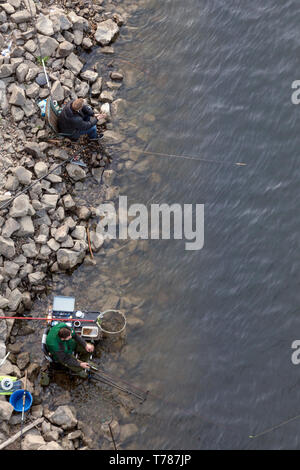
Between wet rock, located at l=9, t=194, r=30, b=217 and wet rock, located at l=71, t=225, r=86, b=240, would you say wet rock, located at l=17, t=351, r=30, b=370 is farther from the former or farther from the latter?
wet rock, located at l=9, t=194, r=30, b=217

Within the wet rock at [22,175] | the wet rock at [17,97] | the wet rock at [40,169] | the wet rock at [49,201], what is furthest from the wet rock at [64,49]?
the wet rock at [49,201]

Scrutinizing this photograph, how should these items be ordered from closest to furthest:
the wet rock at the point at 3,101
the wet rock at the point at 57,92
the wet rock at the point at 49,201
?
1. the wet rock at the point at 49,201
2. the wet rock at the point at 3,101
3. the wet rock at the point at 57,92

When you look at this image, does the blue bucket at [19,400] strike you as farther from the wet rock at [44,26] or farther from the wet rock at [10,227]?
the wet rock at [44,26]

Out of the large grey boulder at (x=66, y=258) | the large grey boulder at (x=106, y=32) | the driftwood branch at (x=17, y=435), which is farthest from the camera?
the large grey boulder at (x=106, y=32)

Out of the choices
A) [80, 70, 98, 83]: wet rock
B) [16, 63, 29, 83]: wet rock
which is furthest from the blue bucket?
[80, 70, 98, 83]: wet rock

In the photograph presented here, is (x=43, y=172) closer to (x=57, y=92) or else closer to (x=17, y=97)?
(x=17, y=97)
